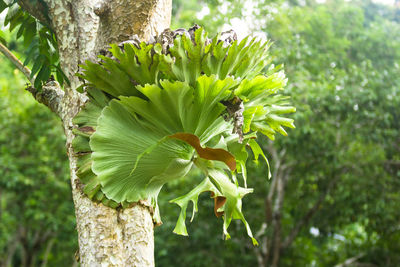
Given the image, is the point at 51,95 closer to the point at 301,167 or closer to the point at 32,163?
the point at 301,167

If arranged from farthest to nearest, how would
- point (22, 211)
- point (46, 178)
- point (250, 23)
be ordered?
1. point (22, 211)
2. point (46, 178)
3. point (250, 23)

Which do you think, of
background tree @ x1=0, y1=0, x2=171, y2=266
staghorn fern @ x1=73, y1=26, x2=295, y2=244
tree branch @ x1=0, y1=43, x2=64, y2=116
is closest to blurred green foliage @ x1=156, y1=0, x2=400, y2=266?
background tree @ x1=0, y1=0, x2=171, y2=266

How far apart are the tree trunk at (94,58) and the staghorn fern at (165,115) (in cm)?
7

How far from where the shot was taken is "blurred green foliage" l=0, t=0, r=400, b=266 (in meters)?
6.43

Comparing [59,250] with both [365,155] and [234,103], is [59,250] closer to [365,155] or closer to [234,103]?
[365,155]

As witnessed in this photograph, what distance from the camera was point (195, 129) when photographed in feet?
5.13

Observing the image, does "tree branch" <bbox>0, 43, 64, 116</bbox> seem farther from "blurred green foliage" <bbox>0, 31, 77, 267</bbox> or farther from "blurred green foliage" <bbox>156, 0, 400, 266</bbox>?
"blurred green foliage" <bbox>0, 31, 77, 267</bbox>

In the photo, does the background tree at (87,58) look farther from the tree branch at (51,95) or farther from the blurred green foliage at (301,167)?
the blurred green foliage at (301,167)

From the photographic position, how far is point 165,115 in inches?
59.2

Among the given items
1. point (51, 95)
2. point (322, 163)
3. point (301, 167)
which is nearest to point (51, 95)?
point (51, 95)

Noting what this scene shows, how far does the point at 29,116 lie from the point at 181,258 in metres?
3.69

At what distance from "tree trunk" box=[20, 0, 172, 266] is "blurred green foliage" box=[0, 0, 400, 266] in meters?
3.83

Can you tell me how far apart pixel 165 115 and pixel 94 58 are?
0.32m

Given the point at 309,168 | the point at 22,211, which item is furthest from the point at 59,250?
the point at 309,168
